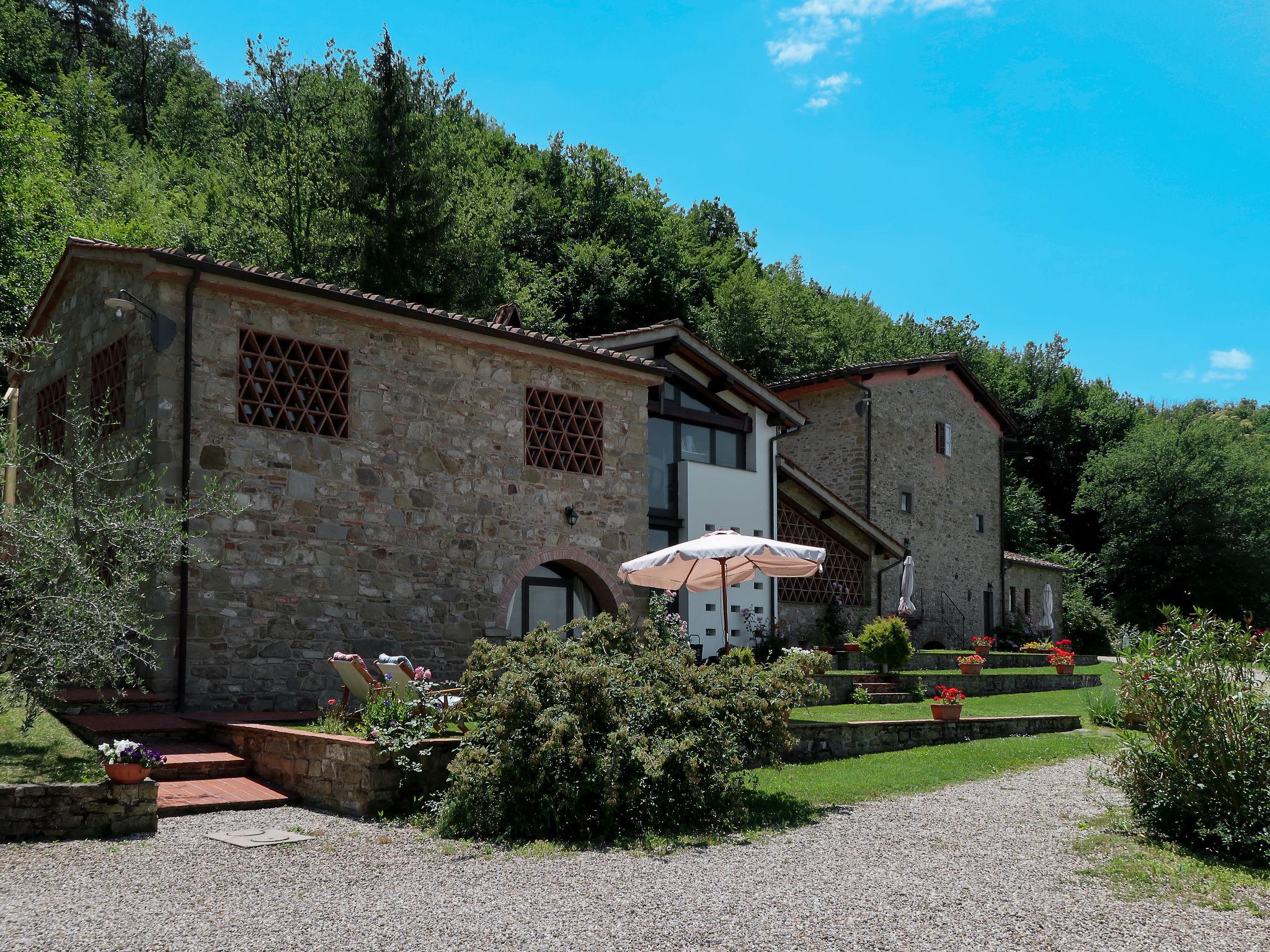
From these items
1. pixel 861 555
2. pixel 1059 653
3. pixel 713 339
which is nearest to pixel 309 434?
pixel 861 555

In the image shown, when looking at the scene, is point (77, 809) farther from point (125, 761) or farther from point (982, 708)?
point (982, 708)

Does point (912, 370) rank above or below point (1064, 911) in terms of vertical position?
above

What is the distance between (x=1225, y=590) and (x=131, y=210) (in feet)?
124

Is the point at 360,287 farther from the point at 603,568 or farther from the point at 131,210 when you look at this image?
the point at 603,568

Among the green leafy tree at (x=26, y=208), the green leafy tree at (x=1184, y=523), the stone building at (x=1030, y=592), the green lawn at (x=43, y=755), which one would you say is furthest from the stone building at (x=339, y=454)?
the green leafy tree at (x=1184, y=523)

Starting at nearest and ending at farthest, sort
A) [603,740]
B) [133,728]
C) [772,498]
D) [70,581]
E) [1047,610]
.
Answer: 1. [603,740]
2. [70,581]
3. [133,728]
4. [772,498]
5. [1047,610]

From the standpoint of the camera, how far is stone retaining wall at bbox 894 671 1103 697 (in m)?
18.1

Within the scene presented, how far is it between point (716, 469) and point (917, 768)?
8.54 m

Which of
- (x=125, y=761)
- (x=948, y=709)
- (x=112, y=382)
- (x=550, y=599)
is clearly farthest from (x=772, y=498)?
(x=125, y=761)

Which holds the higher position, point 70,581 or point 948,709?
point 70,581

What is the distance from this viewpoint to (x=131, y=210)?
25.1 m

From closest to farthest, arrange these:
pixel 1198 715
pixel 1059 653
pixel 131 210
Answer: pixel 1198 715 → pixel 1059 653 → pixel 131 210

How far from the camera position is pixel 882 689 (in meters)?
16.7

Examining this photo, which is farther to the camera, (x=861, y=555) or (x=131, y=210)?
(x=131, y=210)
